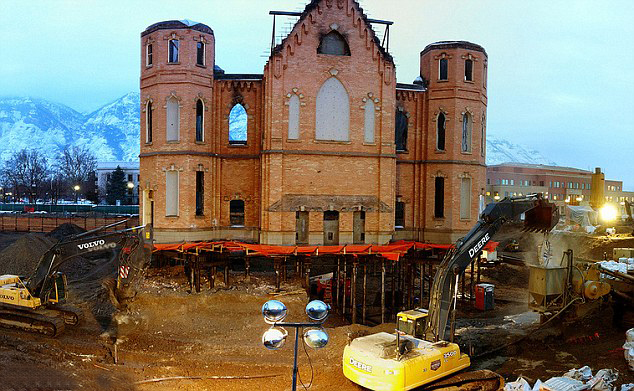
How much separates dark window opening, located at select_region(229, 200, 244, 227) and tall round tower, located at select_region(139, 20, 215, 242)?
1750mm

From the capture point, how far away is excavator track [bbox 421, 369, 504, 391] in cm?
1458

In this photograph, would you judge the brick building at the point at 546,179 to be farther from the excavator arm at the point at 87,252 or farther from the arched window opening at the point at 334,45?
the excavator arm at the point at 87,252

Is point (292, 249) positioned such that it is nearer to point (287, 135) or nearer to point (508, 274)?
point (287, 135)

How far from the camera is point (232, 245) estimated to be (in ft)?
95.3

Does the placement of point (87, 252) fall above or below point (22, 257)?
above

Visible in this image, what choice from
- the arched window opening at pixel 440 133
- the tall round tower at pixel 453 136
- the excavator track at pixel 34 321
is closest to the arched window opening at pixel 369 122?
the tall round tower at pixel 453 136

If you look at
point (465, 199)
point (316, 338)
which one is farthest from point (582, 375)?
point (465, 199)

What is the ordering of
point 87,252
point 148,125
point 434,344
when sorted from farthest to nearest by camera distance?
point 148,125
point 87,252
point 434,344

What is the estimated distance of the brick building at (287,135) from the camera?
31.0 meters

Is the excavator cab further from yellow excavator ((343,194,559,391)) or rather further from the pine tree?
the pine tree

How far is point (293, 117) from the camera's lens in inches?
1223

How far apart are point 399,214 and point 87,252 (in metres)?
20.9

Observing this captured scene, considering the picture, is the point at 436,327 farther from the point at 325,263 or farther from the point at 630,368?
the point at 325,263

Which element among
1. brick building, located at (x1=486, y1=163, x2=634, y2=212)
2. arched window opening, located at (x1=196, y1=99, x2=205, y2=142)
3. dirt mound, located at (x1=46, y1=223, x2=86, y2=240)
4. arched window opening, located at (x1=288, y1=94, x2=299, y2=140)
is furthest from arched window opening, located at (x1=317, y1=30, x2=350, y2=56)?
brick building, located at (x1=486, y1=163, x2=634, y2=212)
